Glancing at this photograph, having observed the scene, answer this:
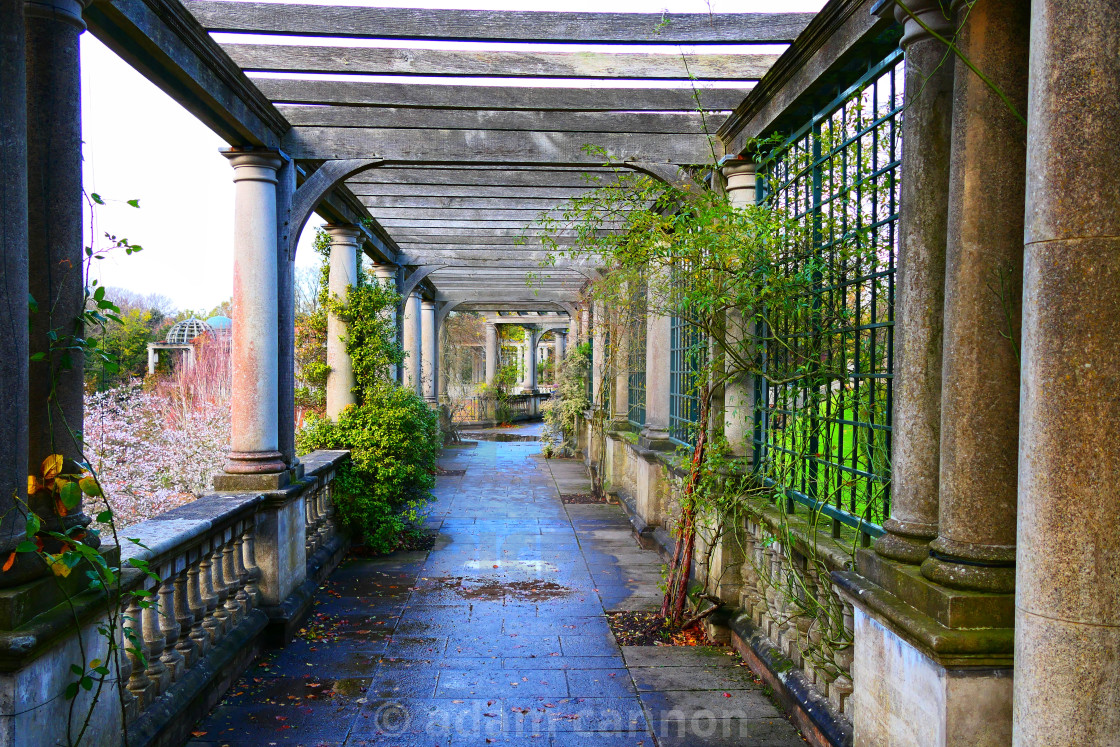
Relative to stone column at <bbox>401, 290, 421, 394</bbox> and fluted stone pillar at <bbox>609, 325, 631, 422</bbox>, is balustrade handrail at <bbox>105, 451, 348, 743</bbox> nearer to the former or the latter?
fluted stone pillar at <bbox>609, 325, 631, 422</bbox>

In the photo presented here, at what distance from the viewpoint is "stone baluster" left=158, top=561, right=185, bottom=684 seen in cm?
353

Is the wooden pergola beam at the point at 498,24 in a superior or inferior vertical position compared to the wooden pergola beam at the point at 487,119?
superior

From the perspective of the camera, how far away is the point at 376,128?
18.4ft

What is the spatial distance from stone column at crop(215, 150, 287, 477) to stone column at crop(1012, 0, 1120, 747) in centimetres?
460

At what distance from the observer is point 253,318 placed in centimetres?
520

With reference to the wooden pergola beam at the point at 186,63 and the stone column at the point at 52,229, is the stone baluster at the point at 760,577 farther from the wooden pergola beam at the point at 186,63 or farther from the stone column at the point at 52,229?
the wooden pergola beam at the point at 186,63

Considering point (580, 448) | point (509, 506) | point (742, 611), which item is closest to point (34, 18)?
point (742, 611)

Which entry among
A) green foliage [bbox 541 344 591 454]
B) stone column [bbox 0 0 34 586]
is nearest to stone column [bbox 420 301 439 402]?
green foliage [bbox 541 344 591 454]

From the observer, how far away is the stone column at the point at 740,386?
4922 millimetres

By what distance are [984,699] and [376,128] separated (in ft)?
16.7

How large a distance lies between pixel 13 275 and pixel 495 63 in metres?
3.53

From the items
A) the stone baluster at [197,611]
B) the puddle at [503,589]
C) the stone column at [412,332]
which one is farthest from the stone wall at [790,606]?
the stone column at [412,332]

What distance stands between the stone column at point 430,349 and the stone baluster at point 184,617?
11.7 m

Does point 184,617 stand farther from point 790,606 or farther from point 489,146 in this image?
point 489,146
